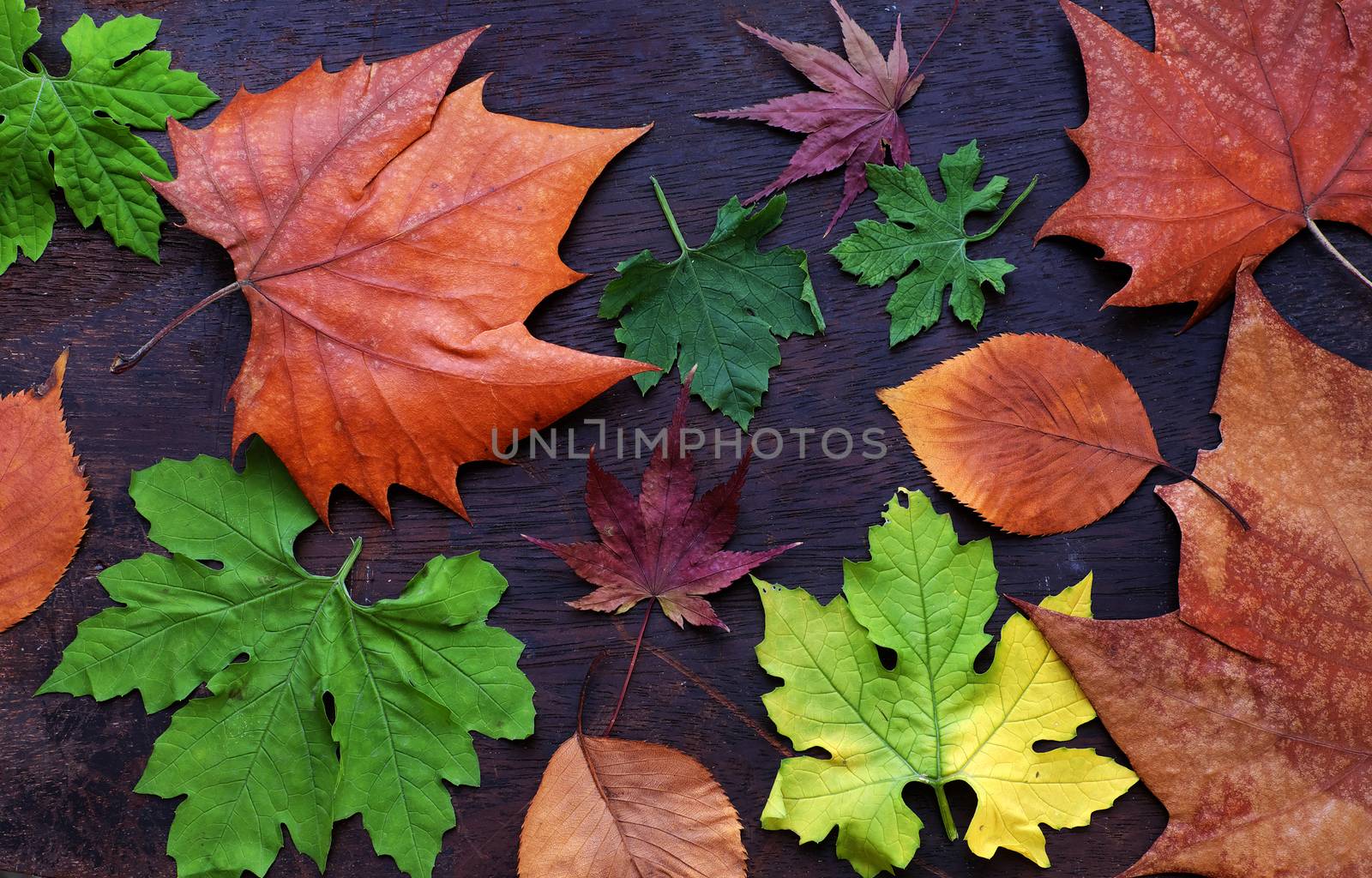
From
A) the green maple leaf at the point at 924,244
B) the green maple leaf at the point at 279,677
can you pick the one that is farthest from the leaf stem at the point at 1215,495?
the green maple leaf at the point at 279,677

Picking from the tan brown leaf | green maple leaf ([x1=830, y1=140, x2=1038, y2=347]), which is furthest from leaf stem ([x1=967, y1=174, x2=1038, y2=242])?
the tan brown leaf

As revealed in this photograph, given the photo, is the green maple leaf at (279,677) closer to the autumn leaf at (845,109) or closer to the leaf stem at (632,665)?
the leaf stem at (632,665)

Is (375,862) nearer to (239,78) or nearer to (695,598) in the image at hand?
(695,598)

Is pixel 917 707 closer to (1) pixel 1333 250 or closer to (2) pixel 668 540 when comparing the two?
(2) pixel 668 540

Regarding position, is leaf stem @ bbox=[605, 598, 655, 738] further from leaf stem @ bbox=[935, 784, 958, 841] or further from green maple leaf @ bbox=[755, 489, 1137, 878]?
leaf stem @ bbox=[935, 784, 958, 841]

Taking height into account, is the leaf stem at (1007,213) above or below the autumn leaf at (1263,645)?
above
